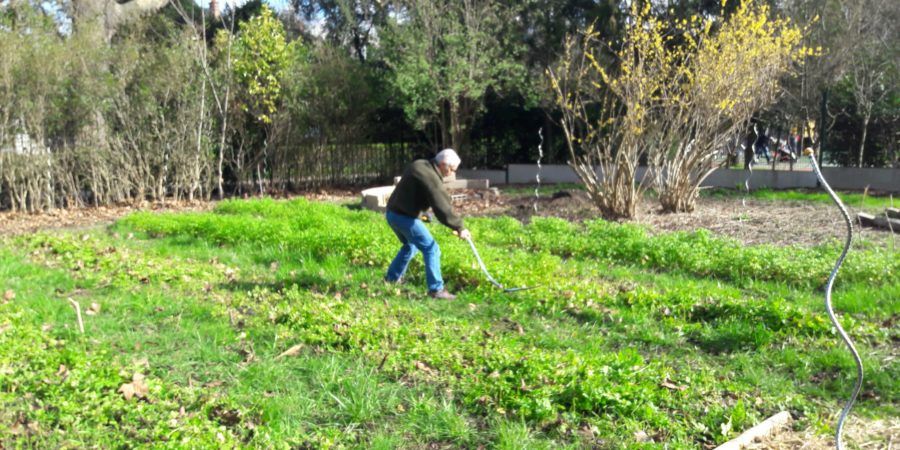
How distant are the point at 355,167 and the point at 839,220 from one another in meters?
12.6

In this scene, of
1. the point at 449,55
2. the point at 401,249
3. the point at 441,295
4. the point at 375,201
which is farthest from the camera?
the point at 449,55

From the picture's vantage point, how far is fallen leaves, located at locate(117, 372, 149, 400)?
459 centimetres

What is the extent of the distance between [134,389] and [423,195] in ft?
11.0

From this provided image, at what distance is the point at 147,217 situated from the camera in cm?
1237

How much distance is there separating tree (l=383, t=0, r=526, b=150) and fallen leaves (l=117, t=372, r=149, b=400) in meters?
14.1

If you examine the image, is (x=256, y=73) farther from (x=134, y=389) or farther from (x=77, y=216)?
(x=134, y=389)

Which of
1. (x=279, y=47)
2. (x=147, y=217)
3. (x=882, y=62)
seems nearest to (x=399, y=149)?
(x=279, y=47)

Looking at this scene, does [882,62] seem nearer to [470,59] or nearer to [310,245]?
[470,59]

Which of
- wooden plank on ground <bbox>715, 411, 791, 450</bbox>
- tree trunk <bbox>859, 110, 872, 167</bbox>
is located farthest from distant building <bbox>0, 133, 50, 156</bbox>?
tree trunk <bbox>859, 110, 872, 167</bbox>

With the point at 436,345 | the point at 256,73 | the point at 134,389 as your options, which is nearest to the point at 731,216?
the point at 436,345

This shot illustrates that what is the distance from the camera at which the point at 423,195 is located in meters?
7.25

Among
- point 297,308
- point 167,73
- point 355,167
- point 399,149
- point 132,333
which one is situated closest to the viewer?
point 132,333

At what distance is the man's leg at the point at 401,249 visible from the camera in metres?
7.36

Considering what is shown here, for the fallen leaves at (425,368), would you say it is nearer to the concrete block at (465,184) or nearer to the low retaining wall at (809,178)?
the concrete block at (465,184)
